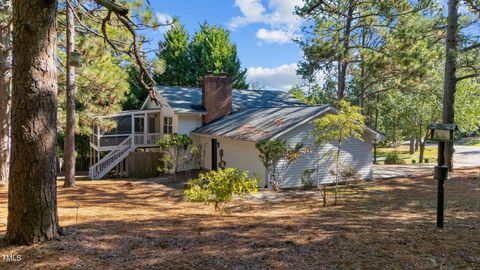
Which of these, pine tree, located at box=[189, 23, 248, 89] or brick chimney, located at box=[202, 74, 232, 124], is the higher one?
pine tree, located at box=[189, 23, 248, 89]

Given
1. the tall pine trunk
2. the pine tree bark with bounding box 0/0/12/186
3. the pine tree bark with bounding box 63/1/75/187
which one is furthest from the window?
the tall pine trunk

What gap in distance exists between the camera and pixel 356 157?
16.8 m

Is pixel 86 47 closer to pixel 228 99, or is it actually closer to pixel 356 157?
pixel 228 99

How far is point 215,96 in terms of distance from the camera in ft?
69.4

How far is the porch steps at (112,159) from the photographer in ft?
66.0

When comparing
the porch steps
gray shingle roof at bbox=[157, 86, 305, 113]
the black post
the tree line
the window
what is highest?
the tree line

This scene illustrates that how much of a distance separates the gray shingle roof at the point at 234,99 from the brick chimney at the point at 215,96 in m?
0.50

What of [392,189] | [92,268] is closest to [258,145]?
[392,189]

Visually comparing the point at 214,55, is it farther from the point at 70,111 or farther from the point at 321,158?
the point at 70,111

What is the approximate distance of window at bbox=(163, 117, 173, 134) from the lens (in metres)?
21.7

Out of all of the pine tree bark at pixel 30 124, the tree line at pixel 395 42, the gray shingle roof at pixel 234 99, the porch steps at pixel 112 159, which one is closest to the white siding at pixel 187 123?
the gray shingle roof at pixel 234 99

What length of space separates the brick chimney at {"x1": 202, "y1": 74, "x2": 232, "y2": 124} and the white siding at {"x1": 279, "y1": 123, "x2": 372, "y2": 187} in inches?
275

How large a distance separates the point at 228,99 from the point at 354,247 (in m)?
17.4

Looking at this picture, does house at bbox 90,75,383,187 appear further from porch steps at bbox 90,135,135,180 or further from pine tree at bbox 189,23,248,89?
pine tree at bbox 189,23,248,89
